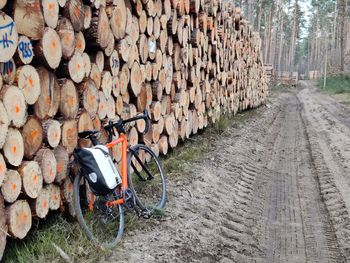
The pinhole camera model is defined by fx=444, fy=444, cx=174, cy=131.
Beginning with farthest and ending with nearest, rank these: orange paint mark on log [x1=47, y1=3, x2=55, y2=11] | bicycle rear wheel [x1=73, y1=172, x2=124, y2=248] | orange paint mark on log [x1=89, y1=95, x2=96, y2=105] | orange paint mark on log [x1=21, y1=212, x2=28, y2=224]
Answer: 1. orange paint mark on log [x1=89, y1=95, x2=96, y2=105]
2. bicycle rear wheel [x1=73, y1=172, x2=124, y2=248]
3. orange paint mark on log [x1=47, y1=3, x2=55, y2=11]
4. orange paint mark on log [x1=21, y1=212, x2=28, y2=224]

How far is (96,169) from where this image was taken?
12.9 ft

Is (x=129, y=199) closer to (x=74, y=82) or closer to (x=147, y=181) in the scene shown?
(x=147, y=181)

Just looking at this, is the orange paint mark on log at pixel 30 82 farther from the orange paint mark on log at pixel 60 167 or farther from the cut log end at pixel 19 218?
the cut log end at pixel 19 218

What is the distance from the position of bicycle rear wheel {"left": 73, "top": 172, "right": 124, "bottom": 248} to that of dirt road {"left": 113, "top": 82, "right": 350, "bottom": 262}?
0.48 ft

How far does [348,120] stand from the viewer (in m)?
15.6

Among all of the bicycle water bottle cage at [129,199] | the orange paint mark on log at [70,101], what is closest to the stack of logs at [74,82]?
the orange paint mark on log at [70,101]

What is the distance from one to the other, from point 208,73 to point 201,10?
1.56 metres

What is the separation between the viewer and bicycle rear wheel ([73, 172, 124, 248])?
388 cm

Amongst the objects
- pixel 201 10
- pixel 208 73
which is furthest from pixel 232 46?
pixel 201 10

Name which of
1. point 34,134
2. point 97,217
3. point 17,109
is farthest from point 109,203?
point 17,109

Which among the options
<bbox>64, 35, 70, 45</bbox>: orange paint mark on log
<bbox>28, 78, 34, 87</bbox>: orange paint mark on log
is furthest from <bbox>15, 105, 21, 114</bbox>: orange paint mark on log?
<bbox>64, 35, 70, 45</bbox>: orange paint mark on log

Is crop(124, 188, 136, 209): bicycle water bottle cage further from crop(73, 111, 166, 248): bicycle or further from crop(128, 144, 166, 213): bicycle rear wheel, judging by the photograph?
crop(128, 144, 166, 213): bicycle rear wheel

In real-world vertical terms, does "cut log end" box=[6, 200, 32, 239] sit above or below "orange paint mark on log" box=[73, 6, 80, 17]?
below

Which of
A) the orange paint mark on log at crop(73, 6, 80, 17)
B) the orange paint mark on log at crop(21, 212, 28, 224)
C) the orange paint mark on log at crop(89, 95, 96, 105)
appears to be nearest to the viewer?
the orange paint mark on log at crop(21, 212, 28, 224)
